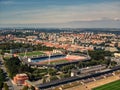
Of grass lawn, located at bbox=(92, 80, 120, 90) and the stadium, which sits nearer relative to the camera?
grass lawn, located at bbox=(92, 80, 120, 90)

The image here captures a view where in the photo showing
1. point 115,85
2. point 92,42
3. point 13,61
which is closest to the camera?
point 115,85

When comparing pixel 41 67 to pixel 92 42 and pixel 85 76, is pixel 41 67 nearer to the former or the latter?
pixel 85 76

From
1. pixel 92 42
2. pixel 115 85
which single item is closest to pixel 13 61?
pixel 115 85

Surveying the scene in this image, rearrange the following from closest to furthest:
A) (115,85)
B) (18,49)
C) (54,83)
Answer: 1. (54,83)
2. (115,85)
3. (18,49)

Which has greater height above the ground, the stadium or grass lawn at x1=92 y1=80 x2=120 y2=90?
grass lawn at x1=92 y1=80 x2=120 y2=90

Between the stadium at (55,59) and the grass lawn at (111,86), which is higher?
the grass lawn at (111,86)

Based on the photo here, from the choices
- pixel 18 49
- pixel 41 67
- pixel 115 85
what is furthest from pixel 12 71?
pixel 18 49

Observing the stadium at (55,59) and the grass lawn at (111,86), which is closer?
the grass lawn at (111,86)

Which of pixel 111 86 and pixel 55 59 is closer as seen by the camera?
pixel 111 86

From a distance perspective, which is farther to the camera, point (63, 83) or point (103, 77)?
point (103, 77)

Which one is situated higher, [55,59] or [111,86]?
[111,86]
